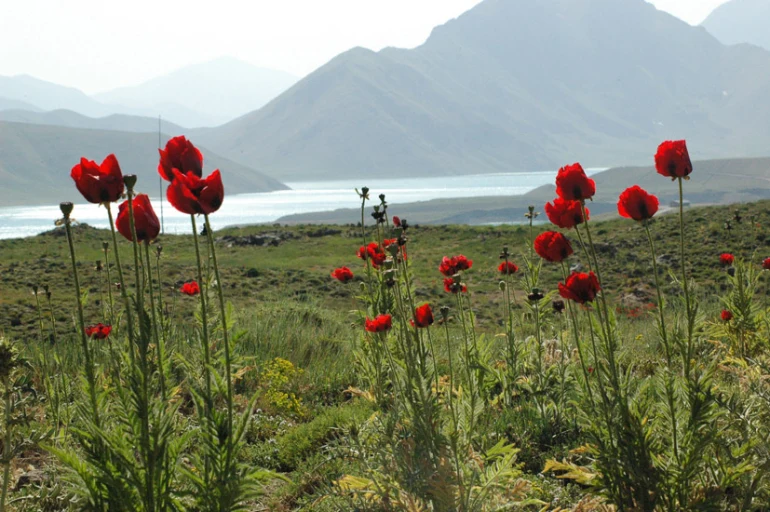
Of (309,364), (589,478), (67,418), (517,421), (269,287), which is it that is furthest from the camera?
(269,287)

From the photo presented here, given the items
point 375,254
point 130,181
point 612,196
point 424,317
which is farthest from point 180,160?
point 612,196

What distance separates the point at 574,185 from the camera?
8.68 feet

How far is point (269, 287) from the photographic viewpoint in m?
14.9

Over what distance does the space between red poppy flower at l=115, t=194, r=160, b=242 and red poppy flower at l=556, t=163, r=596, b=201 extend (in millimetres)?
1566

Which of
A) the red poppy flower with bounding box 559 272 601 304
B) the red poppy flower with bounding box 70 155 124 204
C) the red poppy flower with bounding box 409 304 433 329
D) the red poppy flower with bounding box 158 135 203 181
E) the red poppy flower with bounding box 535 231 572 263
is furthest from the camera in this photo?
the red poppy flower with bounding box 409 304 433 329

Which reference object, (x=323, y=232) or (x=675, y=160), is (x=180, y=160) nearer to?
(x=675, y=160)

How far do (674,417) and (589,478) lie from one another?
0.42 m

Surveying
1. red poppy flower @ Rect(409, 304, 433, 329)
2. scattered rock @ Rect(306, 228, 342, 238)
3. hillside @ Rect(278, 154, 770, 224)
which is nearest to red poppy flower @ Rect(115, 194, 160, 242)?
red poppy flower @ Rect(409, 304, 433, 329)

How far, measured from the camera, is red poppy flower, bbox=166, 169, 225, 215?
198 centimetres

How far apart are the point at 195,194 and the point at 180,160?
287mm

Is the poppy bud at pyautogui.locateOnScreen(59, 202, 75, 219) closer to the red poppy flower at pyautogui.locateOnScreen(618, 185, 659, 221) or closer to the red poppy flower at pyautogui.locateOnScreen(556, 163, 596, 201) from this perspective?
the red poppy flower at pyautogui.locateOnScreen(556, 163, 596, 201)

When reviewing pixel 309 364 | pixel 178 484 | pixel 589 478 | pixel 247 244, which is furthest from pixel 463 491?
pixel 247 244

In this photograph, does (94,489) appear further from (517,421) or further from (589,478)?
(517,421)

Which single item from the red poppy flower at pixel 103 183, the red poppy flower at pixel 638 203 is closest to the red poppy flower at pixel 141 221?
the red poppy flower at pixel 103 183
